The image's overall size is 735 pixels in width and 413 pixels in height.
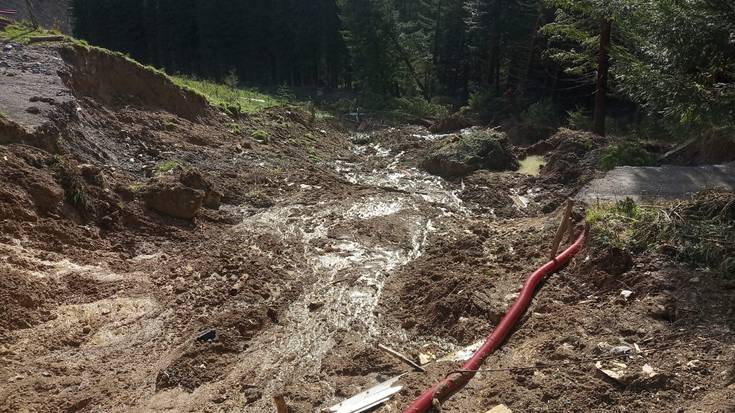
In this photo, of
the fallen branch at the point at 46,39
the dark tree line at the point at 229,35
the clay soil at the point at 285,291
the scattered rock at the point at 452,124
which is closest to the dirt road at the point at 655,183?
the clay soil at the point at 285,291

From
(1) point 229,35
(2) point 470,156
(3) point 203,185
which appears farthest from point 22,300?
(1) point 229,35

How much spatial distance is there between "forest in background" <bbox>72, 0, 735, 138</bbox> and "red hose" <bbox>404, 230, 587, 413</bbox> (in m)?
2.74

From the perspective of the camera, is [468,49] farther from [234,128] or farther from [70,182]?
[70,182]

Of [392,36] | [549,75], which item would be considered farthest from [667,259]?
[392,36]

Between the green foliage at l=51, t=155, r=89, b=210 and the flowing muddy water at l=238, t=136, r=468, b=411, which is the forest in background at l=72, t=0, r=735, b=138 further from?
the green foliage at l=51, t=155, r=89, b=210

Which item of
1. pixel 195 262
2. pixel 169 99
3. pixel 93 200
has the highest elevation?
pixel 169 99

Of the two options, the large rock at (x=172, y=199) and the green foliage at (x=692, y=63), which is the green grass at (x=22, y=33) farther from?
the green foliage at (x=692, y=63)

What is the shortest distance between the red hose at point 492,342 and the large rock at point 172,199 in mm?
7058

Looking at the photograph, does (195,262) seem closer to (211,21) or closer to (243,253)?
(243,253)

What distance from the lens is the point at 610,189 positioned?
986 cm

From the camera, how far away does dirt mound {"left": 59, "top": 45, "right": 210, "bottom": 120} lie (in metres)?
13.7

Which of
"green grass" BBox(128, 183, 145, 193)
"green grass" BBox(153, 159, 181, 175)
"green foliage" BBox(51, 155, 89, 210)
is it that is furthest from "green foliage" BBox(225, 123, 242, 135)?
"green foliage" BBox(51, 155, 89, 210)

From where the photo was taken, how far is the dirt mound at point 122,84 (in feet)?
45.1

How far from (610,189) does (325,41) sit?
3464cm
